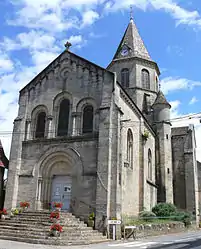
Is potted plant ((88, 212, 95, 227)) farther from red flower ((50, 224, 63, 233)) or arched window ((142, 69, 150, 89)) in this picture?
arched window ((142, 69, 150, 89))

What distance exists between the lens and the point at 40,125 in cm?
2286

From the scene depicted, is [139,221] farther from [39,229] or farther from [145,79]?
[145,79]

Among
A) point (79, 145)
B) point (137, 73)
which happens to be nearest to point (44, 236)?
point (79, 145)

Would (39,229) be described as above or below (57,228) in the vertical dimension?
below

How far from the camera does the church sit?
1888 centimetres

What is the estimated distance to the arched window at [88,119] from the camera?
20859mm

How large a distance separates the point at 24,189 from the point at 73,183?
386cm

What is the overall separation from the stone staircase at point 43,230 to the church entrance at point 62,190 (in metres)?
1.66

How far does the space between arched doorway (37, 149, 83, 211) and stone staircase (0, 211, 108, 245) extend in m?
1.69

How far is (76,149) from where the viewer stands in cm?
2027

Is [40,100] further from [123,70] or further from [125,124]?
[123,70]

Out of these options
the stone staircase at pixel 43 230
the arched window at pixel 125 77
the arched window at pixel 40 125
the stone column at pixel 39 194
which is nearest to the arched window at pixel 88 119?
the arched window at pixel 40 125

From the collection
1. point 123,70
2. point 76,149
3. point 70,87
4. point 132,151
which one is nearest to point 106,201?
point 76,149

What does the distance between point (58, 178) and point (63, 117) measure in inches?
182
